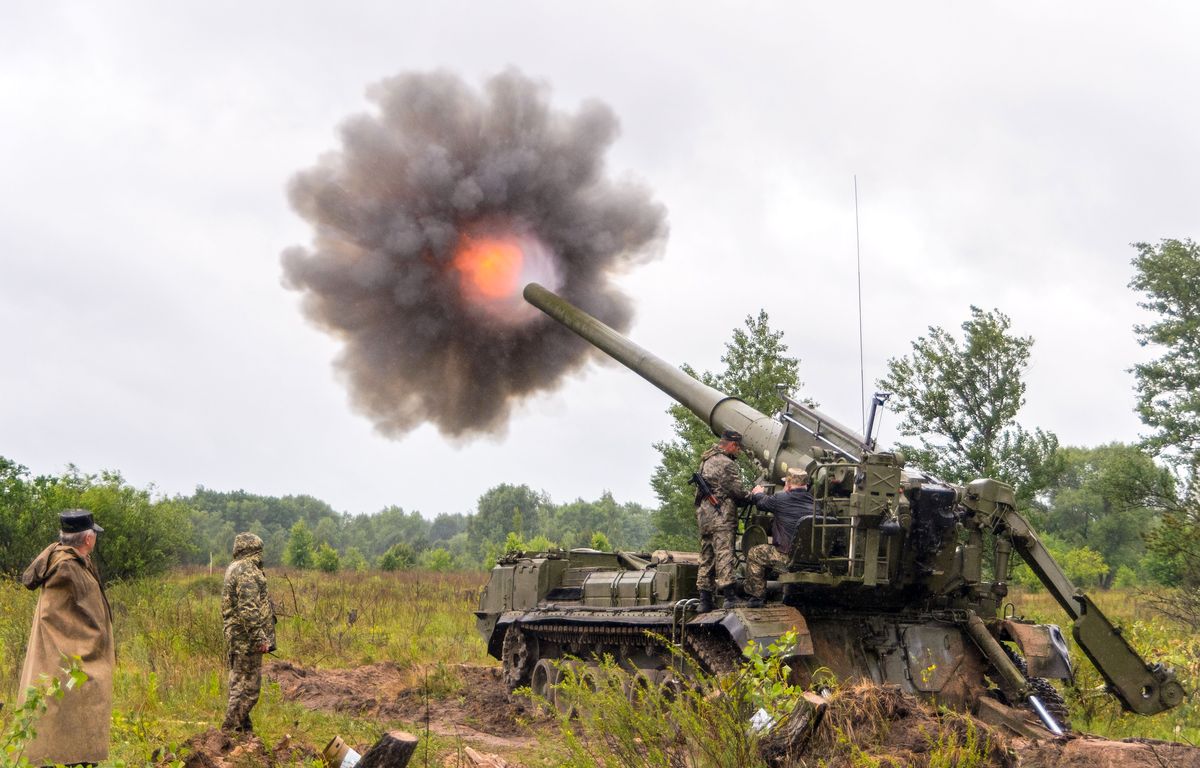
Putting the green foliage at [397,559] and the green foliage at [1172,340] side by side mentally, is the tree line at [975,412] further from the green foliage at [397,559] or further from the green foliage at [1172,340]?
the green foliage at [397,559]

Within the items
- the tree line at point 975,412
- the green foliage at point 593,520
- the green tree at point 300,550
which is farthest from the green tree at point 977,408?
the green foliage at point 593,520

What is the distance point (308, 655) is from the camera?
53.2ft

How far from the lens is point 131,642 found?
14.5 m

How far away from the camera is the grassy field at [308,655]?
9297 mm

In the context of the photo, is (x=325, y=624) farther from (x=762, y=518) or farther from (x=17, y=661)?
(x=762, y=518)

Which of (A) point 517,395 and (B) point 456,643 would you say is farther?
(B) point 456,643

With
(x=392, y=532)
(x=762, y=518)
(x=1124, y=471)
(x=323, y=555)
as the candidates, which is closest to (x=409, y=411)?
(x=762, y=518)

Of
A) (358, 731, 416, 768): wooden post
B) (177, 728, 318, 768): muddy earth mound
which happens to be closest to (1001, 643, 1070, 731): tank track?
(358, 731, 416, 768): wooden post

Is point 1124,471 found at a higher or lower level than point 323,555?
higher

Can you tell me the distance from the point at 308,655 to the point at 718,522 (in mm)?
8357

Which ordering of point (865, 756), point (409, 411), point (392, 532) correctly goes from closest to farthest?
1. point (865, 756)
2. point (409, 411)
3. point (392, 532)

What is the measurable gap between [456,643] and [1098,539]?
47353 mm

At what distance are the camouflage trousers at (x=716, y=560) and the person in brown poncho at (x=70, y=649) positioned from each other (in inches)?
201

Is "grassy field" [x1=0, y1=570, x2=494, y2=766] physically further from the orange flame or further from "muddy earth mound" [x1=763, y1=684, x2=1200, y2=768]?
the orange flame
